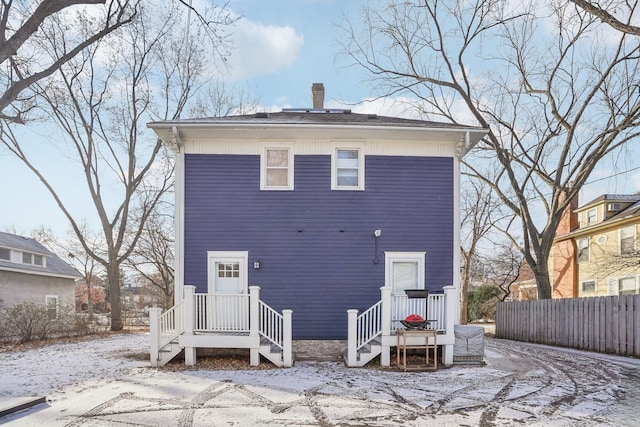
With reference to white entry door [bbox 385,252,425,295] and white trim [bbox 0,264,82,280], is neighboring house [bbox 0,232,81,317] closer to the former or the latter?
white trim [bbox 0,264,82,280]

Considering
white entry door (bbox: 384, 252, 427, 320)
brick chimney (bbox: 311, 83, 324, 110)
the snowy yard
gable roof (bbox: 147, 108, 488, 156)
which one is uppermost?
brick chimney (bbox: 311, 83, 324, 110)

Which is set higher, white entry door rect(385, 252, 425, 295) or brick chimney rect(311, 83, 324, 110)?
brick chimney rect(311, 83, 324, 110)

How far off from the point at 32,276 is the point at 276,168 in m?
16.4

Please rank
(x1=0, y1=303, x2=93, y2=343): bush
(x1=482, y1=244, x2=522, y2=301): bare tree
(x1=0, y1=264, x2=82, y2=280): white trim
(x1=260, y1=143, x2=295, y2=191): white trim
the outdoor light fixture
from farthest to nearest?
(x1=482, y1=244, x2=522, y2=301): bare tree → (x1=0, y1=264, x2=82, y2=280): white trim → (x1=0, y1=303, x2=93, y2=343): bush → (x1=260, y1=143, x2=295, y2=191): white trim → the outdoor light fixture

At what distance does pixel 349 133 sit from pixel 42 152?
1388cm

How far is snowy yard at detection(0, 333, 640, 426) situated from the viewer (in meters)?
5.04

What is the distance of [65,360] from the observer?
8930 mm

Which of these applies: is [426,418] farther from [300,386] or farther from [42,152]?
[42,152]

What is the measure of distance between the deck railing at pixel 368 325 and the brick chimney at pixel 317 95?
22.8 feet

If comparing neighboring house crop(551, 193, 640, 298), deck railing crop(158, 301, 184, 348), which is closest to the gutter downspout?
deck railing crop(158, 301, 184, 348)

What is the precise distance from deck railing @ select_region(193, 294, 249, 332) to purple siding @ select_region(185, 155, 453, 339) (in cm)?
92

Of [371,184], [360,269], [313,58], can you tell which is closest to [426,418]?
[360,269]

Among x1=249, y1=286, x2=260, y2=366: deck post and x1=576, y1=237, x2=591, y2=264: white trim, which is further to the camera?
x1=576, y1=237, x2=591, y2=264: white trim

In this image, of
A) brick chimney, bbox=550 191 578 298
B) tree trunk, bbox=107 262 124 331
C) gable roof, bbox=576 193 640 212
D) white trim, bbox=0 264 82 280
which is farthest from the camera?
brick chimney, bbox=550 191 578 298
